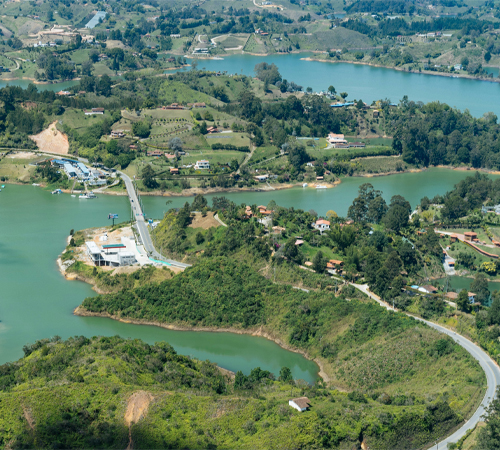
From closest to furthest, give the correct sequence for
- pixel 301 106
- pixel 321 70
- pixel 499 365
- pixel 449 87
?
pixel 499 365 → pixel 301 106 → pixel 449 87 → pixel 321 70

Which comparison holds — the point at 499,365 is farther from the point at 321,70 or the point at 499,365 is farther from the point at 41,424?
the point at 321,70

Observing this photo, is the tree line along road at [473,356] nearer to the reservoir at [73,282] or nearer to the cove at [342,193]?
the reservoir at [73,282]

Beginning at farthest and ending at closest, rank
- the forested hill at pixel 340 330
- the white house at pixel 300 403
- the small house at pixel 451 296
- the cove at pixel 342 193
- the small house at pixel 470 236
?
the cove at pixel 342 193 → the small house at pixel 470 236 → the small house at pixel 451 296 → the forested hill at pixel 340 330 → the white house at pixel 300 403

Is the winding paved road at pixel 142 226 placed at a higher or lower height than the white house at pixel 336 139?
lower

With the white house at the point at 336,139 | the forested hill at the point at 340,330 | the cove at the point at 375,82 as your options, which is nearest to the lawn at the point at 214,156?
the white house at the point at 336,139

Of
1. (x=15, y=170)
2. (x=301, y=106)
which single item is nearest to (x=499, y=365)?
(x=15, y=170)

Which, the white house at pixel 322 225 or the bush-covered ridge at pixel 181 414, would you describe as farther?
the white house at pixel 322 225

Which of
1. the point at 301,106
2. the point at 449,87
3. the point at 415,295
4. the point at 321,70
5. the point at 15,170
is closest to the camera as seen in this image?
the point at 415,295

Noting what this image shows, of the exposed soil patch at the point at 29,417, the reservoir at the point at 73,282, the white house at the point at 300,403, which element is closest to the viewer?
the exposed soil patch at the point at 29,417
